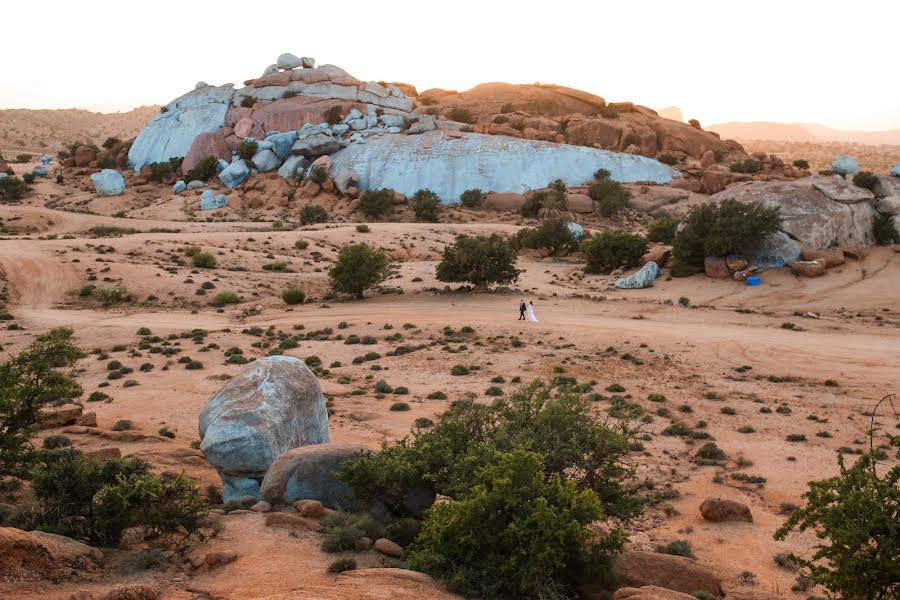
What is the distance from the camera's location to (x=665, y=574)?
8578mm

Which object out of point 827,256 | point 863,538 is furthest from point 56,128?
point 863,538

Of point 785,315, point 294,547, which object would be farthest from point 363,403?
point 785,315

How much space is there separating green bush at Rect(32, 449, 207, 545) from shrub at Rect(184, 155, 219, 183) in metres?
70.8

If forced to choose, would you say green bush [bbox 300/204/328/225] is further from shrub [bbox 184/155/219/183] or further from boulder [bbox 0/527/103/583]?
boulder [bbox 0/527/103/583]

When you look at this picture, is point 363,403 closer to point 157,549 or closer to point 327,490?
point 327,490

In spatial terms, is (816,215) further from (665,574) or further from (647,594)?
(647,594)

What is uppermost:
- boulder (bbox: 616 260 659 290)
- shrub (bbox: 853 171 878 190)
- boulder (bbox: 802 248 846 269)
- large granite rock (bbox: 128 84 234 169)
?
large granite rock (bbox: 128 84 234 169)

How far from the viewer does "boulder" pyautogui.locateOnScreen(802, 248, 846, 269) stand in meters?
34.6

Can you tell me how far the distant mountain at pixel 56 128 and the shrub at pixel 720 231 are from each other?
101639mm

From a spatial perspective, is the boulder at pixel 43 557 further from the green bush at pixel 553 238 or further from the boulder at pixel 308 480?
the green bush at pixel 553 238

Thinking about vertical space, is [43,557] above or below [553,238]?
below

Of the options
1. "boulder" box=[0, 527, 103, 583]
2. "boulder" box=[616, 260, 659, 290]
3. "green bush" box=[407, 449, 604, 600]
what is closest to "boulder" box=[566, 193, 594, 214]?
"boulder" box=[616, 260, 659, 290]

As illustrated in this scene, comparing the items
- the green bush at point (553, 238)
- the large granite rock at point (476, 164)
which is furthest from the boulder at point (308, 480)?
the large granite rock at point (476, 164)

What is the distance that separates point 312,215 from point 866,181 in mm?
43147
